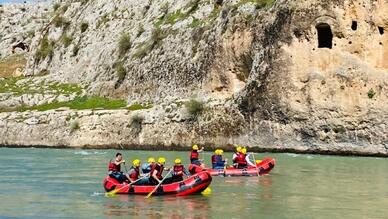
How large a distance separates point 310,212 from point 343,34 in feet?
88.1

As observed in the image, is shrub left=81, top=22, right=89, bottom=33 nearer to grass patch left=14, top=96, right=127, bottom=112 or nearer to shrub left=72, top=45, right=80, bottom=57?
shrub left=72, top=45, right=80, bottom=57

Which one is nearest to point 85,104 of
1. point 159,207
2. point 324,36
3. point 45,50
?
point 45,50

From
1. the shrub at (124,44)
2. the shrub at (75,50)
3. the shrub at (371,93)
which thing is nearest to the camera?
the shrub at (371,93)

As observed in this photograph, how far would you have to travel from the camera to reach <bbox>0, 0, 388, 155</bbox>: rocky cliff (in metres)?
46.0

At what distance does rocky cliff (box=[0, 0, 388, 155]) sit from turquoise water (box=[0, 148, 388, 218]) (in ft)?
23.0

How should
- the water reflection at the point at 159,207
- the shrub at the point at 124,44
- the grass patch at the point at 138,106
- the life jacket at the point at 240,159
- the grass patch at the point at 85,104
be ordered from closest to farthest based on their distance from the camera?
the water reflection at the point at 159,207, the life jacket at the point at 240,159, the grass patch at the point at 138,106, the grass patch at the point at 85,104, the shrub at the point at 124,44

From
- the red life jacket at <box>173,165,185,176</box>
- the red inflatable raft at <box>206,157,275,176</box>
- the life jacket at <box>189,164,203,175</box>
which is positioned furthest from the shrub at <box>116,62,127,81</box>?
the red life jacket at <box>173,165,185,176</box>

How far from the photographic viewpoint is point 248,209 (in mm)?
22922

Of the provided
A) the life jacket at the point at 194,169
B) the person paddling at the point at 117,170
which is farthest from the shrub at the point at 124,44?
the person paddling at the point at 117,170

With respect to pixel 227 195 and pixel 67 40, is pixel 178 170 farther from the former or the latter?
pixel 67 40

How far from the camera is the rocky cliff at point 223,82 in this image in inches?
1811

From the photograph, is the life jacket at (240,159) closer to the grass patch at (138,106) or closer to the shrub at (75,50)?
the grass patch at (138,106)

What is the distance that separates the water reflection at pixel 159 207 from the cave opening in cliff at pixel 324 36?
81.8ft

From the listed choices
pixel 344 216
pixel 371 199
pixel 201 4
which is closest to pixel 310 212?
pixel 344 216
